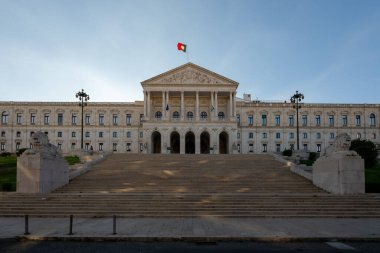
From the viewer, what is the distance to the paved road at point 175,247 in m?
11.4

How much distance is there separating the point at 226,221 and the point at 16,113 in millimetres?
84644

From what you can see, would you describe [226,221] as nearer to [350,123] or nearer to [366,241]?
[366,241]

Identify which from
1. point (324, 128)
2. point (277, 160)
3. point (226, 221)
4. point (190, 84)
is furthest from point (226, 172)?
point (324, 128)

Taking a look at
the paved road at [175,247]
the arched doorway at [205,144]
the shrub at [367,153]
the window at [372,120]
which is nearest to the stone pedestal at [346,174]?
the paved road at [175,247]

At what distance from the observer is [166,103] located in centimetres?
7250

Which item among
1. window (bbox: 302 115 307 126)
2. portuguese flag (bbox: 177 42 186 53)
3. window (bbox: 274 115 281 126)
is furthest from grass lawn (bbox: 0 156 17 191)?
window (bbox: 302 115 307 126)

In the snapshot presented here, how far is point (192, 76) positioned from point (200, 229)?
61.2 metres

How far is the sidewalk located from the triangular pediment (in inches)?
2271

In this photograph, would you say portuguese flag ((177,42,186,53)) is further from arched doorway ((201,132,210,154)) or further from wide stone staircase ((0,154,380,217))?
wide stone staircase ((0,154,380,217))

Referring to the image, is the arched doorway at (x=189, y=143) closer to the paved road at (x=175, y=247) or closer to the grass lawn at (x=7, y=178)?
the grass lawn at (x=7, y=178)

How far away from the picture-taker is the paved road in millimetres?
11391

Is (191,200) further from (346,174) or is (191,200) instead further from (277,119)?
(277,119)

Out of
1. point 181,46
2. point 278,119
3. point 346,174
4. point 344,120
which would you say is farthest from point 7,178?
point 344,120

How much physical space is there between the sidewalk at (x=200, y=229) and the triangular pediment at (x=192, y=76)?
57691 millimetres
